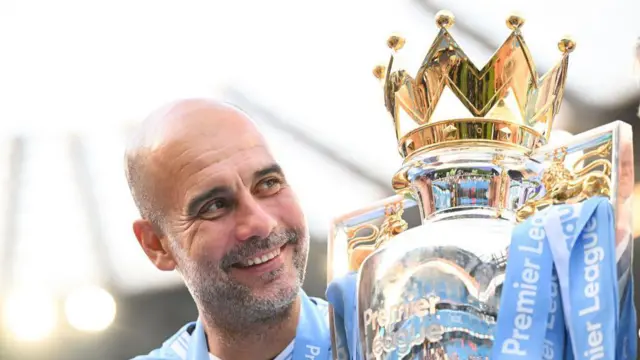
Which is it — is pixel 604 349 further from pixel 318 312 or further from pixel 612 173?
pixel 318 312

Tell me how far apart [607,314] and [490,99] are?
0.66 ft

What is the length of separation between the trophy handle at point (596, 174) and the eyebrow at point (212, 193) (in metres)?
0.31

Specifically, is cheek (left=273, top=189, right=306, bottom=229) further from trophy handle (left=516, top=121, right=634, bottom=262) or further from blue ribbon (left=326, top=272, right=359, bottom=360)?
trophy handle (left=516, top=121, right=634, bottom=262)

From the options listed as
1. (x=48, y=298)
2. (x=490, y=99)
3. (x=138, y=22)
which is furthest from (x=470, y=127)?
(x=48, y=298)

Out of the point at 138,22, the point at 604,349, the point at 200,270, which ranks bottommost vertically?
the point at 604,349

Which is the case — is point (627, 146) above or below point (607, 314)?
above

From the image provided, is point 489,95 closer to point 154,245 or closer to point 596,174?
point 596,174

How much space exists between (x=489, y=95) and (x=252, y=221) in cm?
29

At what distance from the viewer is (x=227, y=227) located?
3.15 feet

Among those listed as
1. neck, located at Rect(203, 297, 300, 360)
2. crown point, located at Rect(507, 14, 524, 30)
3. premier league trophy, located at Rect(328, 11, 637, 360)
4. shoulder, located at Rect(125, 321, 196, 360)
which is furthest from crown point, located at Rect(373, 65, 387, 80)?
shoulder, located at Rect(125, 321, 196, 360)

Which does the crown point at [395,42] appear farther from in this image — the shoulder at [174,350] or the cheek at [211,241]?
the shoulder at [174,350]

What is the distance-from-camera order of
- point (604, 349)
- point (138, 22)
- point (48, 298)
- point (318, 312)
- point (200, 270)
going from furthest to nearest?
point (48, 298), point (138, 22), point (318, 312), point (200, 270), point (604, 349)

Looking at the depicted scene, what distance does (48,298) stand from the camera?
3.72m

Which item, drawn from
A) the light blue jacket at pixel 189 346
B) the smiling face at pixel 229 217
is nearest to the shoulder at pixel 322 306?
the light blue jacket at pixel 189 346
